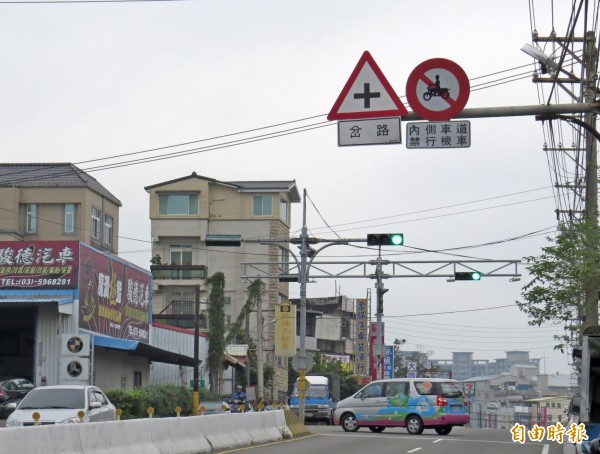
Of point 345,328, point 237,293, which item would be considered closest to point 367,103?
point 237,293

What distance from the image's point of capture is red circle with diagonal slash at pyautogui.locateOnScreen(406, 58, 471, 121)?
47.6ft

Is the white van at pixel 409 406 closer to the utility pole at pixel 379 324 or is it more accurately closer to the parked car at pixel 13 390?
the parked car at pixel 13 390

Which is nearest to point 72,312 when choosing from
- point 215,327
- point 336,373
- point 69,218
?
point 215,327

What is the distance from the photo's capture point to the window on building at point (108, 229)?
66750 mm

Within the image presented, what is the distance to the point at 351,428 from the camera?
34.1 meters

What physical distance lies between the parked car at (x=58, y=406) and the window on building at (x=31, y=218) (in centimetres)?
4136

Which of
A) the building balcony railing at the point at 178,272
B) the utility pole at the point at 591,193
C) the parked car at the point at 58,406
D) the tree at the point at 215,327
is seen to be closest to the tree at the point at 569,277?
the utility pole at the point at 591,193

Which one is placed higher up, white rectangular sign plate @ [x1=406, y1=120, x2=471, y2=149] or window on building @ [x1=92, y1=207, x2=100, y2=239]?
window on building @ [x1=92, y1=207, x2=100, y2=239]

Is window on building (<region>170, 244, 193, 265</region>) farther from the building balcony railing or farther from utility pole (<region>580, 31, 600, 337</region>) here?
utility pole (<region>580, 31, 600, 337</region>)

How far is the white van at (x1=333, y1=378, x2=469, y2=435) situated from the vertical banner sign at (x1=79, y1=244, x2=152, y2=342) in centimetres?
1304

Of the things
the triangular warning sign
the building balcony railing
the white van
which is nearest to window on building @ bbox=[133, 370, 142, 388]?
the white van

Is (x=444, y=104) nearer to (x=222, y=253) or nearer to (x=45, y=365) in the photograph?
(x=45, y=365)

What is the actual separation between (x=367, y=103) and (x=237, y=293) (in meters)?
65.2

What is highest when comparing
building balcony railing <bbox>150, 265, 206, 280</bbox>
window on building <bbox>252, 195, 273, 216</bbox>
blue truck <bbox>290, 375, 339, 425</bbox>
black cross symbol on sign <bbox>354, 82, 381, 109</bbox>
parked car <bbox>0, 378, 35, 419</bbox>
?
window on building <bbox>252, 195, 273, 216</bbox>
